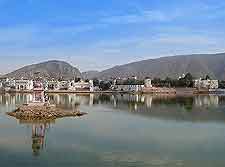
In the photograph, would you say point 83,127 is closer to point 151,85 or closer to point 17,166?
point 17,166

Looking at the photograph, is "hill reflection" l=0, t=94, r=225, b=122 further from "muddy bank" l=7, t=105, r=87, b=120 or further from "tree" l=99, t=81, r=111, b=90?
"tree" l=99, t=81, r=111, b=90

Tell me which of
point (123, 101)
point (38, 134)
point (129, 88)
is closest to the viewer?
point (38, 134)

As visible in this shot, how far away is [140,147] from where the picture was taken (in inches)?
486

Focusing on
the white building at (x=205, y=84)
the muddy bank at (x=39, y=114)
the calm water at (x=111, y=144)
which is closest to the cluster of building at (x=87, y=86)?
the white building at (x=205, y=84)

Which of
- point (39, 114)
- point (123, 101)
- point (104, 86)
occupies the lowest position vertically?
point (123, 101)

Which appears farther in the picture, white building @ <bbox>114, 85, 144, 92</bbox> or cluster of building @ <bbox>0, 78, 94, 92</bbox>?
cluster of building @ <bbox>0, 78, 94, 92</bbox>

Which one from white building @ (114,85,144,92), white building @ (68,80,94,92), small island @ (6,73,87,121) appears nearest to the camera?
small island @ (6,73,87,121)

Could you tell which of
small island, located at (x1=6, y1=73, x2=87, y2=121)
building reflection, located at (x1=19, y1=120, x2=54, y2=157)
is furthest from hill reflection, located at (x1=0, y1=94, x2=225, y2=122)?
building reflection, located at (x1=19, y1=120, x2=54, y2=157)

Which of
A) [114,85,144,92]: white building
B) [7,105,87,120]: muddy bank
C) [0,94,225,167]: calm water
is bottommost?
[0,94,225,167]: calm water

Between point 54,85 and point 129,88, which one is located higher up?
point 54,85

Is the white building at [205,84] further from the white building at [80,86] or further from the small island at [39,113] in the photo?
the small island at [39,113]

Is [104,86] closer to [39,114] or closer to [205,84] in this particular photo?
[205,84]

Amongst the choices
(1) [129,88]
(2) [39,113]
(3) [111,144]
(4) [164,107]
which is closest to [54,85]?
(1) [129,88]

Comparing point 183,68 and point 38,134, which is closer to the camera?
point 38,134
